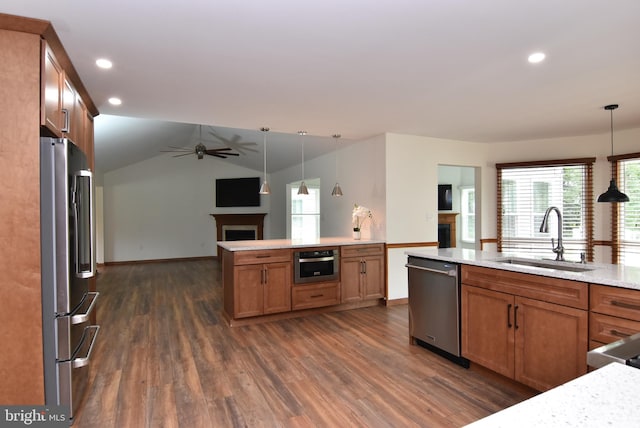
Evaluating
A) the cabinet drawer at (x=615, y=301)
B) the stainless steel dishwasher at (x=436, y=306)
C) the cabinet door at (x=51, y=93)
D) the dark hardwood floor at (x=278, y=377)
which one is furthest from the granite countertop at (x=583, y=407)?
the cabinet door at (x=51, y=93)

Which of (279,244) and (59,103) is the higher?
(59,103)

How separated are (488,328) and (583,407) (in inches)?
80.7

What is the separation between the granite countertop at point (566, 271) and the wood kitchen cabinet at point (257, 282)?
1676 millimetres

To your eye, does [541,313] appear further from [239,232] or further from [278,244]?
[239,232]

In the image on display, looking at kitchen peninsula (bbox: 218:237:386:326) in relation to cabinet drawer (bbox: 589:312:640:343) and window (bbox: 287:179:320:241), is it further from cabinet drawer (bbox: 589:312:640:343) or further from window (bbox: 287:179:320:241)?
window (bbox: 287:179:320:241)

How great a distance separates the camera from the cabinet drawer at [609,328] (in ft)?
6.13

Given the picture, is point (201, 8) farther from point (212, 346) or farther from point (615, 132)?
point (615, 132)

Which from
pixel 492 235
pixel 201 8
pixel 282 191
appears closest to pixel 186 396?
pixel 201 8

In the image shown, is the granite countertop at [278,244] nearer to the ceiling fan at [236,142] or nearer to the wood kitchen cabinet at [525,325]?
the wood kitchen cabinet at [525,325]

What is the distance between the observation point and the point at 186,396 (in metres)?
2.49

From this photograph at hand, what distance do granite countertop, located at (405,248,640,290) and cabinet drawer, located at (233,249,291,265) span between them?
1631mm

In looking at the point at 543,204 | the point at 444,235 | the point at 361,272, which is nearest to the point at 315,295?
the point at 361,272

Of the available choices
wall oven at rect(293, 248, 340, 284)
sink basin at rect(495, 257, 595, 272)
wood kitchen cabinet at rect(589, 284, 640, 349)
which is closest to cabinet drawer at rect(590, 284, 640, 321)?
wood kitchen cabinet at rect(589, 284, 640, 349)

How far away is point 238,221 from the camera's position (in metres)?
9.97
